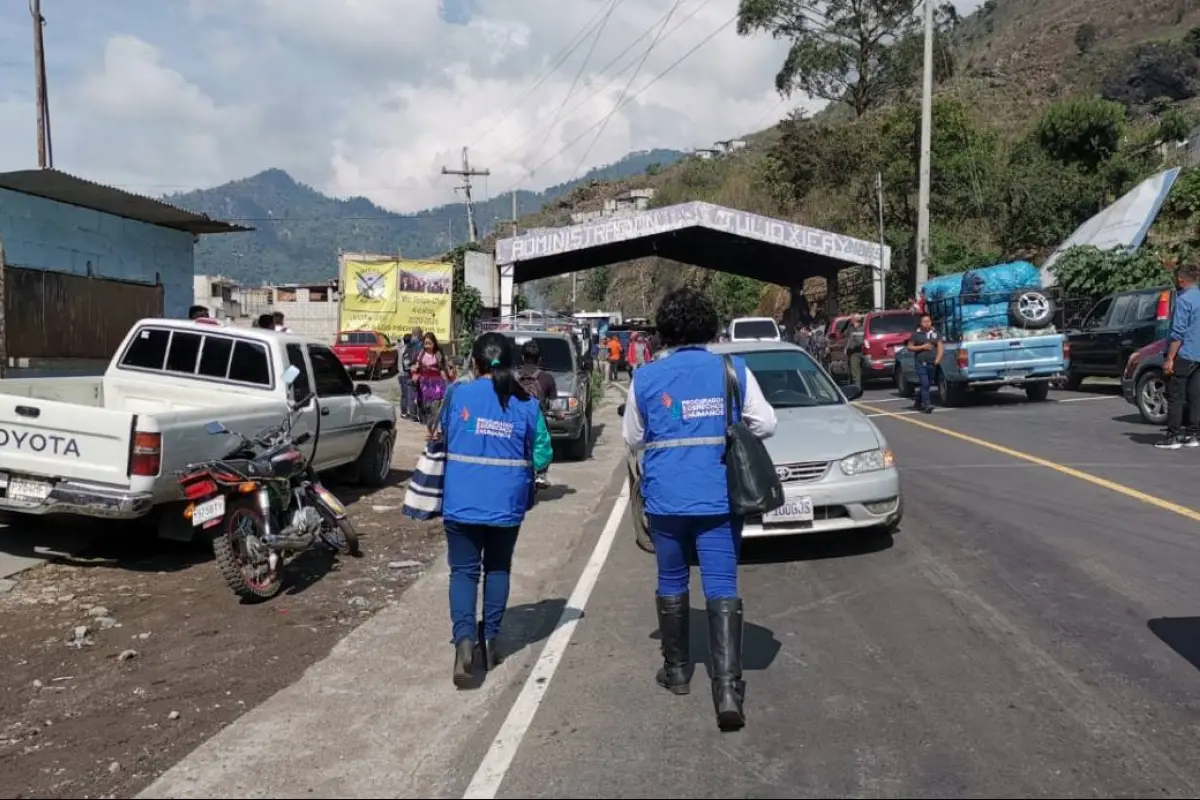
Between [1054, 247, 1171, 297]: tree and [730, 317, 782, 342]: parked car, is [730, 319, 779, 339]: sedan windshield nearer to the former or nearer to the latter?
[730, 317, 782, 342]: parked car

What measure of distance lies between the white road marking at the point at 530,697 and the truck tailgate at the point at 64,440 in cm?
344

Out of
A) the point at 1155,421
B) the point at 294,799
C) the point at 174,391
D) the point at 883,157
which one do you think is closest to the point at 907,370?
the point at 1155,421

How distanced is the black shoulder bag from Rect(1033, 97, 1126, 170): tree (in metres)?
39.5

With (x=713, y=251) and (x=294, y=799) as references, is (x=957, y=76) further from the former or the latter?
(x=294, y=799)

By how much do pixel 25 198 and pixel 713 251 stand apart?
28.5m

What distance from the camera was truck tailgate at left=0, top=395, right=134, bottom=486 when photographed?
7465mm

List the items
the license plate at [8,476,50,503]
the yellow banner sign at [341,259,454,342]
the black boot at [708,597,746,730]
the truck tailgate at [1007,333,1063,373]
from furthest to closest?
the yellow banner sign at [341,259,454,342], the truck tailgate at [1007,333,1063,373], the license plate at [8,476,50,503], the black boot at [708,597,746,730]

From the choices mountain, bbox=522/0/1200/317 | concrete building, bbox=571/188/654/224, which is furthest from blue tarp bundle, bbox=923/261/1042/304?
concrete building, bbox=571/188/654/224

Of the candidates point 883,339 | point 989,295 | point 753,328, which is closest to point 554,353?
point 989,295

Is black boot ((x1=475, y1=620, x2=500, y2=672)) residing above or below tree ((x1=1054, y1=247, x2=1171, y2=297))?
below

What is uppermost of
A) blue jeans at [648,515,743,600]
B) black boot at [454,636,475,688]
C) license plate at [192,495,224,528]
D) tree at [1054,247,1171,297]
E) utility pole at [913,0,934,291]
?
utility pole at [913,0,934,291]

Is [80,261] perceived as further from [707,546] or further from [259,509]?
[707,546]

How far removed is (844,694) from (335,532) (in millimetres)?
4531

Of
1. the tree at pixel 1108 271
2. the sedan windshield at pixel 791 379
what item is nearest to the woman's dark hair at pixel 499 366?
the sedan windshield at pixel 791 379
